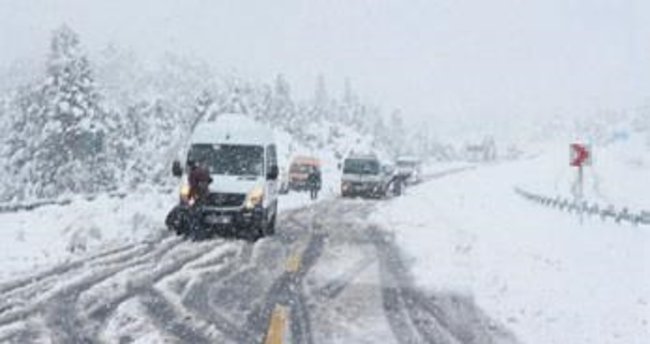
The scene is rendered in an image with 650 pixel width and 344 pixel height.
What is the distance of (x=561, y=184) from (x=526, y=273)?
71.2 metres

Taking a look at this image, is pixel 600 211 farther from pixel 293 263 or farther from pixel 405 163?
pixel 405 163

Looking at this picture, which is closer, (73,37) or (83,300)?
(83,300)

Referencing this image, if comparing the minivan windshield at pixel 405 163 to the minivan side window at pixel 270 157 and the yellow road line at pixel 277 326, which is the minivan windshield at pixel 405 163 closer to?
the minivan side window at pixel 270 157

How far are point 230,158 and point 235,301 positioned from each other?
33.3ft

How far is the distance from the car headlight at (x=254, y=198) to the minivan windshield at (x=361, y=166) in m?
22.9

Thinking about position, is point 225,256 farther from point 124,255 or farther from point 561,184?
point 561,184

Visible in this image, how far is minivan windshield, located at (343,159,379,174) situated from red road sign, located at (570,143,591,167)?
2096cm

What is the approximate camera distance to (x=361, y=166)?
43250 mm

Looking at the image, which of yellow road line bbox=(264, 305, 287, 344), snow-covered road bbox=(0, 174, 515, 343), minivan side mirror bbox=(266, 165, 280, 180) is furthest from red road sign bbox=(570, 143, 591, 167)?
yellow road line bbox=(264, 305, 287, 344)

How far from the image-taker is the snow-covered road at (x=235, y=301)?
9164 mm

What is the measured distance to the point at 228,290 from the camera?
40.1ft

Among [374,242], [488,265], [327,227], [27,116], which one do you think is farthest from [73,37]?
[488,265]

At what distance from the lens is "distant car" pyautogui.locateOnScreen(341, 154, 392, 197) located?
140 ft

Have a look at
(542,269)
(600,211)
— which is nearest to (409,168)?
(600,211)
